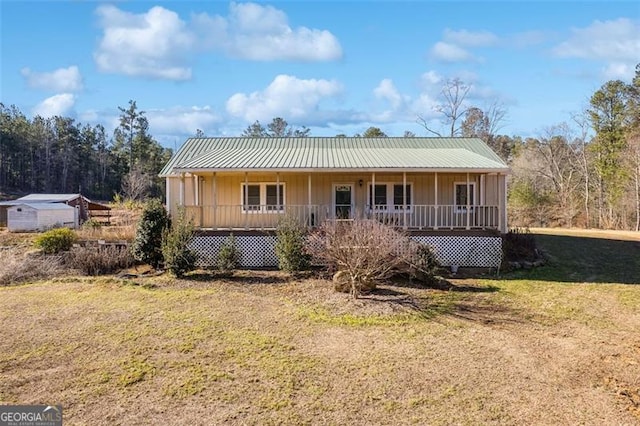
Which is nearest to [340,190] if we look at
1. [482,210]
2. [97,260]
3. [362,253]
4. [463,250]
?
[463,250]

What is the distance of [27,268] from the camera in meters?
14.2

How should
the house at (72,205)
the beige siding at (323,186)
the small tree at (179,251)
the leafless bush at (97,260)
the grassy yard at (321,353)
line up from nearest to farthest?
the grassy yard at (321,353) → the small tree at (179,251) → the leafless bush at (97,260) → the beige siding at (323,186) → the house at (72,205)

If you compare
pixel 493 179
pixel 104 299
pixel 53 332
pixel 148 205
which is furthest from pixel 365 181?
pixel 53 332

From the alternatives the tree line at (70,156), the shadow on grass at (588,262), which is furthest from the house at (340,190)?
the tree line at (70,156)

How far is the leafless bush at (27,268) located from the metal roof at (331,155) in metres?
5.05

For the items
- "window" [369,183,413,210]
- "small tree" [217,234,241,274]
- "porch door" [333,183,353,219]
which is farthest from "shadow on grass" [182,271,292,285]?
"window" [369,183,413,210]

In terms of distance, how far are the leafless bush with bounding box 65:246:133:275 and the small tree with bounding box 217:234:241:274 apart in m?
3.71

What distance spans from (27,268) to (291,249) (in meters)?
8.74

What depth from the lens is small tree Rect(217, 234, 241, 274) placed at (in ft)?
45.0

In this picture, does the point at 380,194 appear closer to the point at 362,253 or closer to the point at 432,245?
the point at 432,245

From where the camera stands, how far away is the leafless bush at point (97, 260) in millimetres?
14625

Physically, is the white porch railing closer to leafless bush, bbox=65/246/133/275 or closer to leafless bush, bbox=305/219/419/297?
leafless bush, bbox=65/246/133/275

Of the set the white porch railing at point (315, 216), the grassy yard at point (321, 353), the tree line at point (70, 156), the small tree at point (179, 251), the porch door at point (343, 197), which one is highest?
the tree line at point (70, 156)

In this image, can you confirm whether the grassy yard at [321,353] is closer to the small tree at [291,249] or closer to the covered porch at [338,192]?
the small tree at [291,249]
